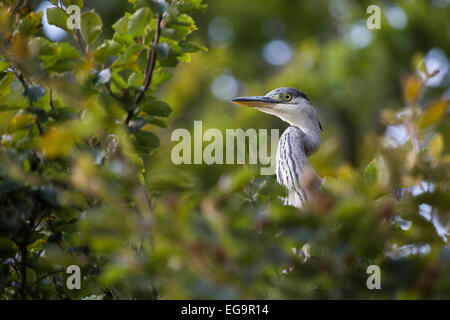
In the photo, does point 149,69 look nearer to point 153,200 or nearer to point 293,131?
point 153,200

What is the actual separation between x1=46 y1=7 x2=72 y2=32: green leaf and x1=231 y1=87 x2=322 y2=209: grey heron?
1.58 meters

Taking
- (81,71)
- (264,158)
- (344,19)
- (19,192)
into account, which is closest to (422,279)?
(264,158)

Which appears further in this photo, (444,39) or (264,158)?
(444,39)

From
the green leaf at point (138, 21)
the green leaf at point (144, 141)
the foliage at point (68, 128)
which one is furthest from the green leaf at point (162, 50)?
the green leaf at point (144, 141)

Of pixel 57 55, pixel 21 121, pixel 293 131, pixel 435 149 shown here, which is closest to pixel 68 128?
pixel 21 121

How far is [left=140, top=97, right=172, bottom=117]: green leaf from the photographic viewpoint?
6.89ft

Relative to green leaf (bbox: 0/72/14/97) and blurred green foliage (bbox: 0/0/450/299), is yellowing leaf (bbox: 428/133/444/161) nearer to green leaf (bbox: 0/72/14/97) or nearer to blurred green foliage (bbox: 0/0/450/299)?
blurred green foliage (bbox: 0/0/450/299)

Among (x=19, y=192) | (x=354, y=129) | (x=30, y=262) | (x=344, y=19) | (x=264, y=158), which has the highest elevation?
(x=344, y=19)

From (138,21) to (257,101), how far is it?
1.85m
